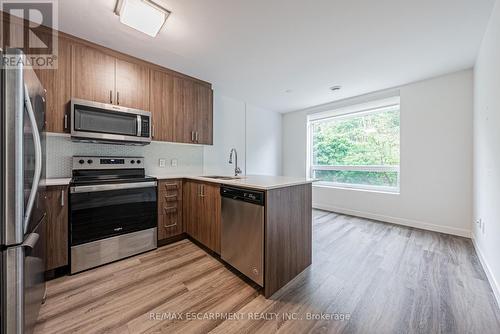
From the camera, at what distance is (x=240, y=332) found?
1299mm

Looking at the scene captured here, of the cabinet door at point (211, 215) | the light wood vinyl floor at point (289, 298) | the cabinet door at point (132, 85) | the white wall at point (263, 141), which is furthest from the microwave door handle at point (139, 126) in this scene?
the white wall at point (263, 141)

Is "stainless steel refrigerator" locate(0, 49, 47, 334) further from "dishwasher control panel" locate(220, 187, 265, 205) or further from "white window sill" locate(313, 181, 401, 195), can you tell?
"white window sill" locate(313, 181, 401, 195)

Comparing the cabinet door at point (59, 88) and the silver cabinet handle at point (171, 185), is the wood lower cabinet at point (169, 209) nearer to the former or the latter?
the silver cabinet handle at point (171, 185)

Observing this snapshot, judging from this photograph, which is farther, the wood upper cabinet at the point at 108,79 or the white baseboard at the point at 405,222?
the white baseboard at the point at 405,222

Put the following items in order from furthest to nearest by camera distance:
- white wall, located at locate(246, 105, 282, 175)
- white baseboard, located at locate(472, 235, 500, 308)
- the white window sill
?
1. white wall, located at locate(246, 105, 282, 175)
2. the white window sill
3. white baseboard, located at locate(472, 235, 500, 308)

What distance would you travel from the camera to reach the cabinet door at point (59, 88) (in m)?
1.97

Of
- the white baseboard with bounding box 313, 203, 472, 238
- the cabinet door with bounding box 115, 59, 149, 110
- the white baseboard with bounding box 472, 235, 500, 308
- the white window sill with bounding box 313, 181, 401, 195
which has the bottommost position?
the white baseboard with bounding box 472, 235, 500, 308

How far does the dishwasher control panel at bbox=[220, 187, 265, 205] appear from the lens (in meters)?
1.65

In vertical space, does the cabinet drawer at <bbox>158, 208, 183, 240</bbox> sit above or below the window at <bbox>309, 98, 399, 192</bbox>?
below

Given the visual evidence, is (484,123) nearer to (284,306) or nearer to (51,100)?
(284,306)

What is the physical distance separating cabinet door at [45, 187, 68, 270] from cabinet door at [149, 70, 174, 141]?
1171 mm

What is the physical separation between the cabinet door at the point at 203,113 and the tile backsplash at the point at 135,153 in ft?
1.19

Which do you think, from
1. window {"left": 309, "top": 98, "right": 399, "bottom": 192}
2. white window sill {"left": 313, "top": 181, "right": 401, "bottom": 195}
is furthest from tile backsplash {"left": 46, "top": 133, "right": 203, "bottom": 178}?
white window sill {"left": 313, "top": 181, "right": 401, "bottom": 195}

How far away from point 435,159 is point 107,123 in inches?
184
